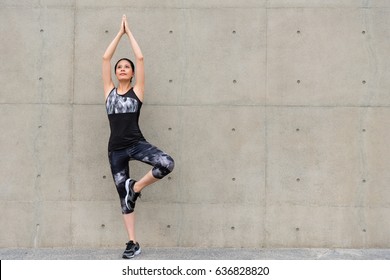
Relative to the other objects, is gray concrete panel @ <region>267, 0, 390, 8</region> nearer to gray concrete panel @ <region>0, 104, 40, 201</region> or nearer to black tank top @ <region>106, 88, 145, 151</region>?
black tank top @ <region>106, 88, 145, 151</region>

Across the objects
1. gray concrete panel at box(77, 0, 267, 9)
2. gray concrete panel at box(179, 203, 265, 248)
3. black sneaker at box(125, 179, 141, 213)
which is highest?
gray concrete panel at box(77, 0, 267, 9)

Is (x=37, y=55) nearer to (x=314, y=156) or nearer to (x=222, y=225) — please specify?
(x=222, y=225)

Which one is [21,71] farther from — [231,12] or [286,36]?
[286,36]

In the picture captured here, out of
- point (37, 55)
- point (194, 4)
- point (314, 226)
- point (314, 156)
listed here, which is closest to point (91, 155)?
point (37, 55)

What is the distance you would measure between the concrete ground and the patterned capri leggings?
64 centimetres

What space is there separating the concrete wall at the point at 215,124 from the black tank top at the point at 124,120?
546 mm

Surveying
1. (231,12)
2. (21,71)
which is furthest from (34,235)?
(231,12)

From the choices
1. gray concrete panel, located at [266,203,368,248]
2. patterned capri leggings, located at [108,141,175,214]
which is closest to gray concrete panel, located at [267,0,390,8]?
patterned capri leggings, located at [108,141,175,214]

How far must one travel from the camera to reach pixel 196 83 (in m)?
5.42

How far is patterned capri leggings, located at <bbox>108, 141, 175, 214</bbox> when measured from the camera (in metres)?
4.69

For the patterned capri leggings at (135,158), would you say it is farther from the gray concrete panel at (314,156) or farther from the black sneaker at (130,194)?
the gray concrete panel at (314,156)

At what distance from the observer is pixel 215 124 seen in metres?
5.41

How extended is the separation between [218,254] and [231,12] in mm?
2878

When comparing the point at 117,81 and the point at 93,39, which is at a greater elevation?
the point at 93,39
